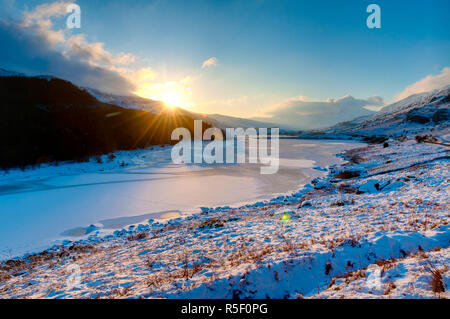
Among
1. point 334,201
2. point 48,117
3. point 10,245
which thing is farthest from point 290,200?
point 48,117

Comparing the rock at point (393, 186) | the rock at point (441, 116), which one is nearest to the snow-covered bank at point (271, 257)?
the rock at point (393, 186)

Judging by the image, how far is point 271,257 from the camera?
5.34m

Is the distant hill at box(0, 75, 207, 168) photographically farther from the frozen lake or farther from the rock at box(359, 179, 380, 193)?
the rock at box(359, 179, 380, 193)

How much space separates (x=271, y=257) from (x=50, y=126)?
47.3 metres

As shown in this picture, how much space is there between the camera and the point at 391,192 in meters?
12.2

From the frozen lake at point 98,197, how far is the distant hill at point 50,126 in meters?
6.39

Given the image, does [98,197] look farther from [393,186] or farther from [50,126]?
[50,126]

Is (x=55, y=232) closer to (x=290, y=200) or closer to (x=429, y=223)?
(x=290, y=200)

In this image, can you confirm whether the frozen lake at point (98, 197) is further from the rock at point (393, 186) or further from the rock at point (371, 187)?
the rock at point (393, 186)

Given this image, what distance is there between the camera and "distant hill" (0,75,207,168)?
101ft

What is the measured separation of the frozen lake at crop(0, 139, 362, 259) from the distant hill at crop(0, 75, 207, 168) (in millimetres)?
6386

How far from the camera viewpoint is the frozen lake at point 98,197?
11.3 meters

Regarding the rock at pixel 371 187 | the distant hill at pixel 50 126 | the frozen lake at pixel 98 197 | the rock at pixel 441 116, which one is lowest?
the frozen lake at pixel 98 197

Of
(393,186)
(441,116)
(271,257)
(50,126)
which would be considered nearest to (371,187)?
(393,186)
